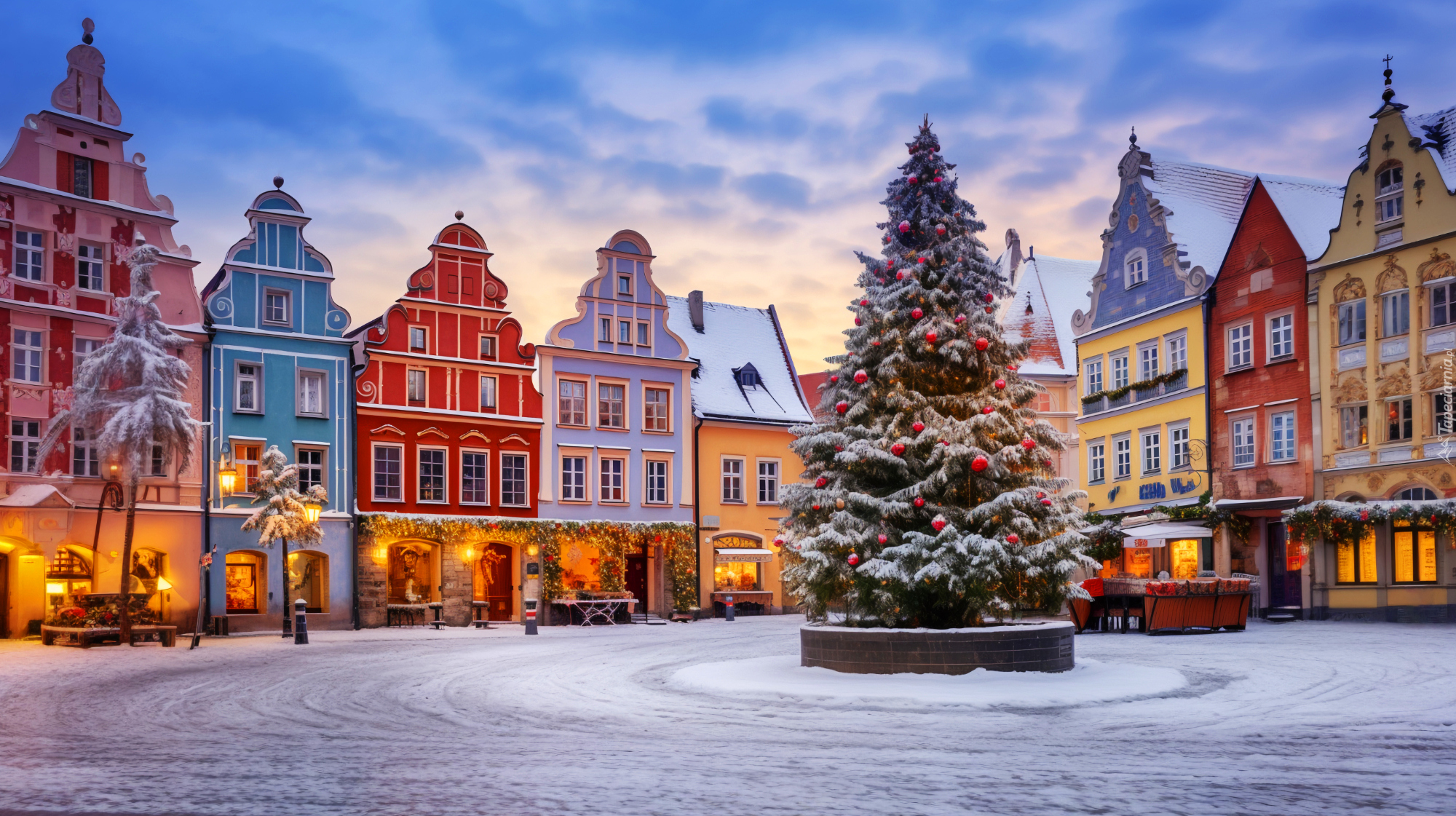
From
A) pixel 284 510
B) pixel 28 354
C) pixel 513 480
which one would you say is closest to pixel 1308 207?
pixel 513 480

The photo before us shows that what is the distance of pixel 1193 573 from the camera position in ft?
126

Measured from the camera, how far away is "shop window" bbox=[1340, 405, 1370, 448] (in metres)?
33.2

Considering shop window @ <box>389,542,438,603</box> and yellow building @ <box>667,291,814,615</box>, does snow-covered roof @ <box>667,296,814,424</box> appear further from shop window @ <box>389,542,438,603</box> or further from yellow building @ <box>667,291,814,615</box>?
shop window @ <box>389,542,438,603</box>

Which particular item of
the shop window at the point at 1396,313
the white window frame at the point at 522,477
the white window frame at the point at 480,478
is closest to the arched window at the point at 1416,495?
the shop window at the point at 1396,313

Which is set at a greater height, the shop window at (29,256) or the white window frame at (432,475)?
the shop window at (29,256)

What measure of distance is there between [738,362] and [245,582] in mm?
20054

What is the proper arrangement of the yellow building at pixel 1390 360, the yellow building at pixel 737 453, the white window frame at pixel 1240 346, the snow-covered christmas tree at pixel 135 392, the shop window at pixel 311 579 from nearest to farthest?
the snow-covered christmas tree at pixel 135 392
the yellow building at pixel 1390 360
the shop window at pixel 311 579
the white window frame at pixel 1240 346
the yellow building at pixel 737 453

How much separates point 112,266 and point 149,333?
5.43 meters

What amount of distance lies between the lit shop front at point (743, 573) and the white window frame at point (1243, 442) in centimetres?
1622

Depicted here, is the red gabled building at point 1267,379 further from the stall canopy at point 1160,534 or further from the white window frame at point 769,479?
the white window frame at point 769,479

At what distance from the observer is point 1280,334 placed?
35750 mm

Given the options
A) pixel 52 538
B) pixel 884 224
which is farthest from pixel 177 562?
pixel 884 224

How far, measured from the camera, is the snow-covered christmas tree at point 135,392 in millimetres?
28109

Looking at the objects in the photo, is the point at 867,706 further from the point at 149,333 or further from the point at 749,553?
the point at 749,553
